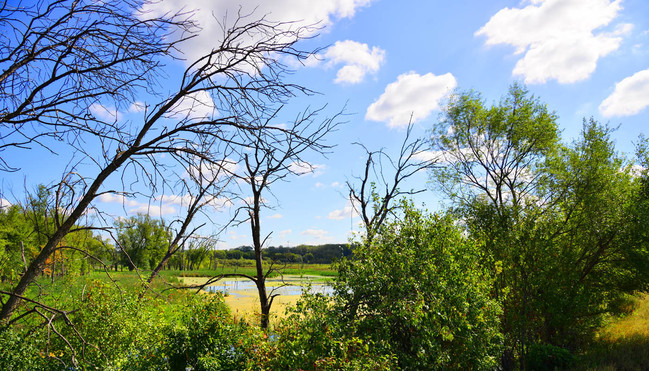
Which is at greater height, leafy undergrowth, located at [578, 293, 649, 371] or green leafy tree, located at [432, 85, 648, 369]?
green leafy tree, located at [432, 85, 648, 369]

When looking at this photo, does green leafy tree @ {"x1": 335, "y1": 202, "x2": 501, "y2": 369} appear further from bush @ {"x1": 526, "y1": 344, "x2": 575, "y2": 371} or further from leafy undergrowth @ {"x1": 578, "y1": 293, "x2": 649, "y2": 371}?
leafy undergrowth @ {"x1": 578, "y1": 293, "x2": 649, "y2": 371}

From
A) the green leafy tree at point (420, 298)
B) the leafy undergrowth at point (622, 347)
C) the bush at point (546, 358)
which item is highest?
the green leafy tree at point (420, 298)

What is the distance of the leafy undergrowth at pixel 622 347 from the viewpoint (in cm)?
1125

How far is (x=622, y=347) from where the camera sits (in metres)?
13.4

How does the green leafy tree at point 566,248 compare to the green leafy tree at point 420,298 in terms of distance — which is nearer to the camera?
the green leafy tree at point 420,298

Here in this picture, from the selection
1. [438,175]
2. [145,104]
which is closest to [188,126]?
[145,104]

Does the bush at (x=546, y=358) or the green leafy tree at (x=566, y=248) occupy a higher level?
the green leafy tree at (x=566, y=248)

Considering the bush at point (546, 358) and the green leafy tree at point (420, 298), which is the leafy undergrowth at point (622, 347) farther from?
the green leafy tree at point (420, 298)

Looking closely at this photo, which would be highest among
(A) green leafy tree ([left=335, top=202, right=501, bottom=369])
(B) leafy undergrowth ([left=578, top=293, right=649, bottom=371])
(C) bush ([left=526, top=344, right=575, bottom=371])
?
(A) green leafy tree ([left=335, top=202, right=501, bottom=369])

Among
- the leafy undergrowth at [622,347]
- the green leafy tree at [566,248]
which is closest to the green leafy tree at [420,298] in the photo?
the green leafy tree at [566,248]

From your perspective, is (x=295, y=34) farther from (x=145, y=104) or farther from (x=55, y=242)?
(x=55, y=242)

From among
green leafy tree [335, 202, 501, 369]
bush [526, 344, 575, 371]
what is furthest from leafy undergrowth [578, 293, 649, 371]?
green leafy tree [335, 202, 501, 369]

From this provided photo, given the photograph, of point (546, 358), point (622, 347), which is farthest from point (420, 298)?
point (622, 347)

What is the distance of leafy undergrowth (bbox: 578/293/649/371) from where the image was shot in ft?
36.9
